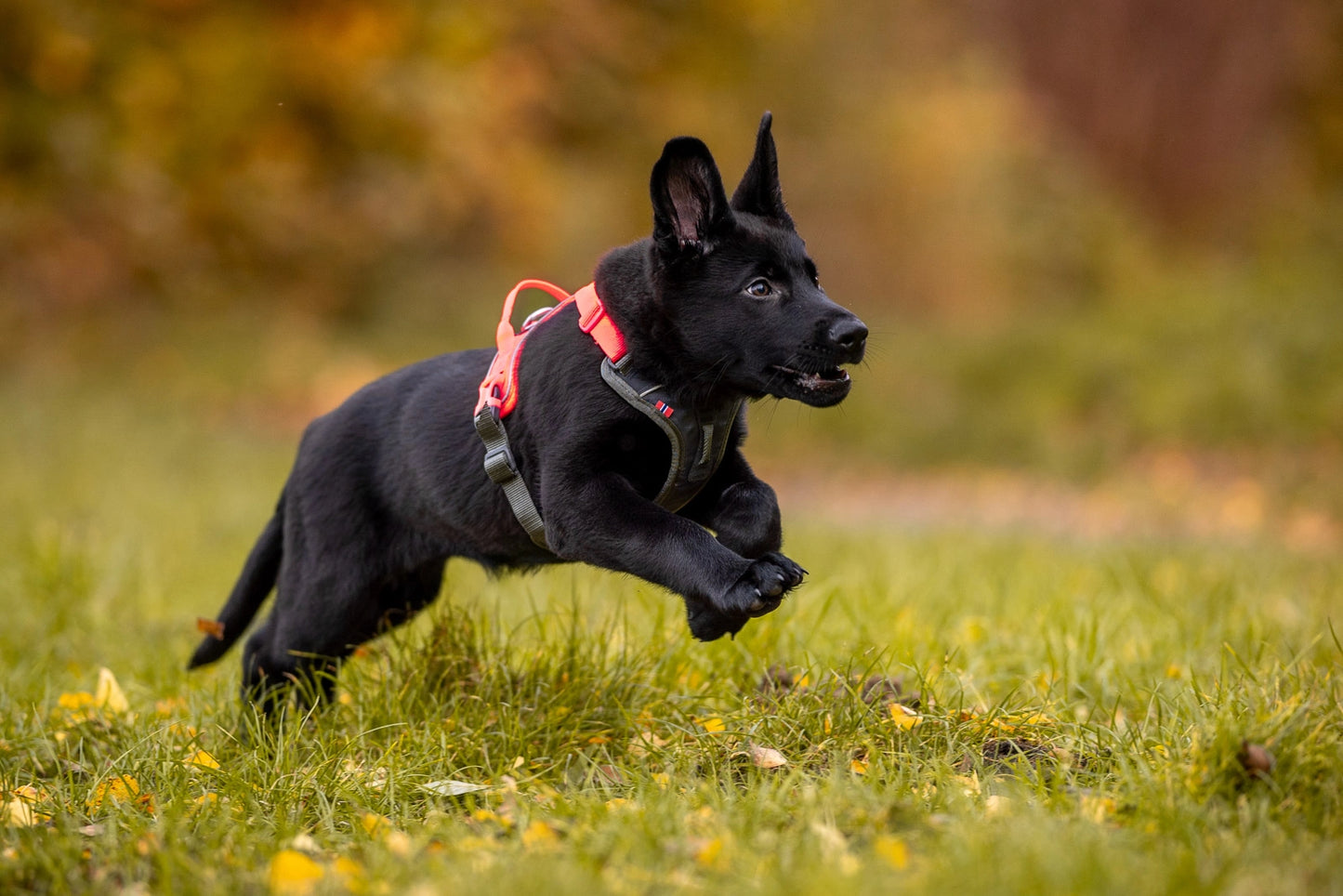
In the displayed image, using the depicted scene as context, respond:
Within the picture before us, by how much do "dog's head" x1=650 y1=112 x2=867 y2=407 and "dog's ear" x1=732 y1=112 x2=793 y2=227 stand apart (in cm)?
3

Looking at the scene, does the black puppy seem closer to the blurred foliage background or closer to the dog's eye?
the dog's eye

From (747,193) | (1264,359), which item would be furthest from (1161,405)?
(747,193)

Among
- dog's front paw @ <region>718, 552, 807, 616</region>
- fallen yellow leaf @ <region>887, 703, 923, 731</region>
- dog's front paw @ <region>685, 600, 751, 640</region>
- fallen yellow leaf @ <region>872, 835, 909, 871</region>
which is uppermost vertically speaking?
dog's front paw @ <region>718, 552, 807, 616</region>

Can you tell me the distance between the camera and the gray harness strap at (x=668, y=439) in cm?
276

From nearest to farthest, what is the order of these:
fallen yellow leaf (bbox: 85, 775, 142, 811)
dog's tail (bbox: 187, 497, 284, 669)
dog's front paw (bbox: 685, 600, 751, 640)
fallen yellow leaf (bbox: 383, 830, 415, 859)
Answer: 1. fallen yellow leaf (bbox: 383, 830, 415, 859)
2. dog's front paw (bbox: 685, 600, 751, 640)
3. fallen yellow leaf (bbox: 85, 775, 142, 811)
4. dog's tail (bbox: 187, 497, 284, 669)

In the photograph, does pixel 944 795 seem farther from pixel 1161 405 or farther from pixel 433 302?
pixel 433 302

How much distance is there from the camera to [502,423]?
2.98 metres

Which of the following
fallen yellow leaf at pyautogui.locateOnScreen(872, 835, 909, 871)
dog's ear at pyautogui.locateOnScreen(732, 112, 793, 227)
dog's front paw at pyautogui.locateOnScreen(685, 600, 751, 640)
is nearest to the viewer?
fallen yellow leaf at pyautogui.locateOnScreen(872, 835, 909, 871)

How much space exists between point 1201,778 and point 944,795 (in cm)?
50

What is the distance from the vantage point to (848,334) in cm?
268

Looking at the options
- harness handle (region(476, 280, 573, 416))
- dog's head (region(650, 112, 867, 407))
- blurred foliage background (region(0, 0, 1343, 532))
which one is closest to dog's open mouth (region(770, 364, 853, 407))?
dog's head (region(650, 112, 867, 407))

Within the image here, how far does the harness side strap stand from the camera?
2.91 metres

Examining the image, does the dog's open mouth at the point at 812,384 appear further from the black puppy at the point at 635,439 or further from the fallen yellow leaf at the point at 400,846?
the fallen yellow leaf at the point at 400,846

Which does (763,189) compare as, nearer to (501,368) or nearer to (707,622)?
(501,368)
